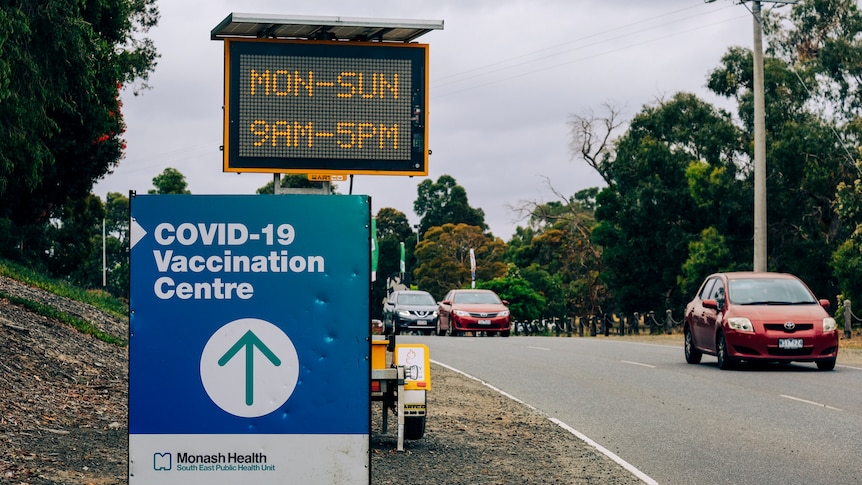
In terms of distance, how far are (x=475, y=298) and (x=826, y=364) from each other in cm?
1758

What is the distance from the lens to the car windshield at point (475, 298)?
36250mm

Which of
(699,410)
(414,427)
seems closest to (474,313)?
(699,410)

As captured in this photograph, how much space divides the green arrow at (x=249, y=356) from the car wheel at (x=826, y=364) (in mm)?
16270

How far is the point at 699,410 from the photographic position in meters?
14.3

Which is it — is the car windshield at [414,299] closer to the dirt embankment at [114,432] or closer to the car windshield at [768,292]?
the car windshield at [768,292]

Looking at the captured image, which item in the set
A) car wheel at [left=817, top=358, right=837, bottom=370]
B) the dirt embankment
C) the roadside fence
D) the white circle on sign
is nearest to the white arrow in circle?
the white circle on sign

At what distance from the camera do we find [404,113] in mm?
8266

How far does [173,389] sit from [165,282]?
1.50 feet

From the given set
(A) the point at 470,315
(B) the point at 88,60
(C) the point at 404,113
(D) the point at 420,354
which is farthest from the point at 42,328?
(A) the point at 470,315

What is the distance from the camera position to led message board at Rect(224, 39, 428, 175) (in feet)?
26.3

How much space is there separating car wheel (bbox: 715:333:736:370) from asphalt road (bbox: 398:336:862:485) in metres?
0.33

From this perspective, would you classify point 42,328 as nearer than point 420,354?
No

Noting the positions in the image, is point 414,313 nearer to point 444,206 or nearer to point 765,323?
point 765,323

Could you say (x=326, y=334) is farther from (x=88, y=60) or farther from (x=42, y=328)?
(x=42, y=328)
